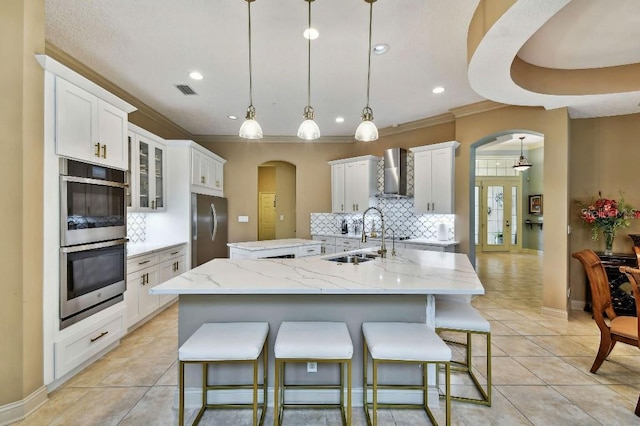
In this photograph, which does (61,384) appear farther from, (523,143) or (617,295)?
(523,143)

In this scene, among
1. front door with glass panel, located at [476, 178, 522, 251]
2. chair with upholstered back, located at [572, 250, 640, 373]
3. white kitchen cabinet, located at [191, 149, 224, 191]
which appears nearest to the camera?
chair with upholstered back, located at [572, 250, 640, 373]

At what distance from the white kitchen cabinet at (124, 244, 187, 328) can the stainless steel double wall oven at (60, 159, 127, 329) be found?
0.36 meters

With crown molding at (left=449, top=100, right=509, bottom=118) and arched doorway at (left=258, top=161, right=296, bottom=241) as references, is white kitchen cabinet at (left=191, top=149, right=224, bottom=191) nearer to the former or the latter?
arched doorway at (left=258, top=161, right=296, bottom=241)

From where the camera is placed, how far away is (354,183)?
5742 mm

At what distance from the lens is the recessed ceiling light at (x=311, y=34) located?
257 centimetres

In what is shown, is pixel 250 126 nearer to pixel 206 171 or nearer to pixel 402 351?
pixel 402 351

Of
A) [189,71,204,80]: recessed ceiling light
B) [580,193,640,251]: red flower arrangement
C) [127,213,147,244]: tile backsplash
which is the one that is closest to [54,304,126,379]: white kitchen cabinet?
[127,213,147,244]: tile backsplash

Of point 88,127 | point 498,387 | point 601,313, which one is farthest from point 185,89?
point 601,313

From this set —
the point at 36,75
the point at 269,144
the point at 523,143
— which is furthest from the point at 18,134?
the point at 523,143

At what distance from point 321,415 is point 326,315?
0.61 m

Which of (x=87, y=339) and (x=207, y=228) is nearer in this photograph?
(x=87, y=339)

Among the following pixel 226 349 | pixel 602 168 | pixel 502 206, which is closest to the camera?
pixel 226 349

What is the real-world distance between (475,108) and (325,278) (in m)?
3.78

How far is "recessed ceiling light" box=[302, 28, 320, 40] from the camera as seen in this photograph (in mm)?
2574
